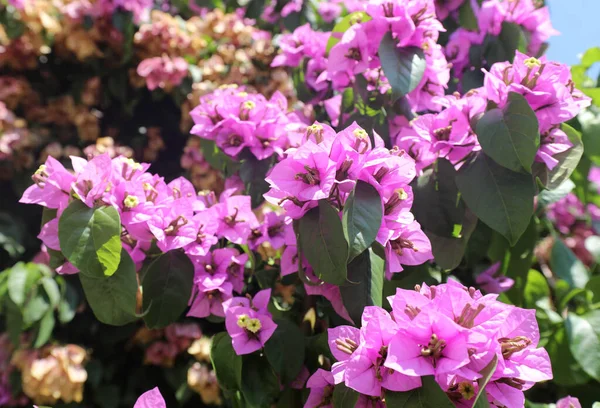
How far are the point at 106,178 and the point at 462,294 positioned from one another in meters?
0.53

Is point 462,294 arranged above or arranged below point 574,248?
above

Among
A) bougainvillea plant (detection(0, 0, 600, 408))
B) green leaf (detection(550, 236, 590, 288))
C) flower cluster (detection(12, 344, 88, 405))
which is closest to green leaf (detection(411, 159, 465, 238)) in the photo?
bougainvillea plant (detection(0, 0, 600, 408))

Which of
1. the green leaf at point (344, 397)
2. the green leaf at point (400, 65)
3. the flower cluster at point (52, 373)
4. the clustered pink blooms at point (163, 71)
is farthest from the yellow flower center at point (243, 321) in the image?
the clustered pink blooms at point (163, 71)

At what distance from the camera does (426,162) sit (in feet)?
3.12

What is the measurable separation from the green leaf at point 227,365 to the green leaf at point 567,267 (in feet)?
2.91

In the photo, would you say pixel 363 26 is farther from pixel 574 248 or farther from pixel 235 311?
pixel 574 248

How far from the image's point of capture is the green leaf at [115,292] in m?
0.78

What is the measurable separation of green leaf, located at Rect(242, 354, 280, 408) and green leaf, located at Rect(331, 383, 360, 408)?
0.21m

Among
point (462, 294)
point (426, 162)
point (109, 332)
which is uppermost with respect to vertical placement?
point (462, 294)

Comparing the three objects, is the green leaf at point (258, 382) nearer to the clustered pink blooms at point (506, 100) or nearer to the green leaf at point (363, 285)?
the green leaf at point (363, 285)

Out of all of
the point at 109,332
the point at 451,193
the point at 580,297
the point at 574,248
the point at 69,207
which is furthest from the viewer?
the point at 574,248

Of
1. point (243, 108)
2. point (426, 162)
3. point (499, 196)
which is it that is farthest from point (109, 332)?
point (499, 196)

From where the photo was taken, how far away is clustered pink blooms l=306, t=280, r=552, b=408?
0.54 metres

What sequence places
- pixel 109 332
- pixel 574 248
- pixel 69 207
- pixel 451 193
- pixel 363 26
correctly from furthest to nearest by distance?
pixel 574 248 → pixel 109 332 → pixel 363 26 → pixel 451 193 → pixel 69 207
